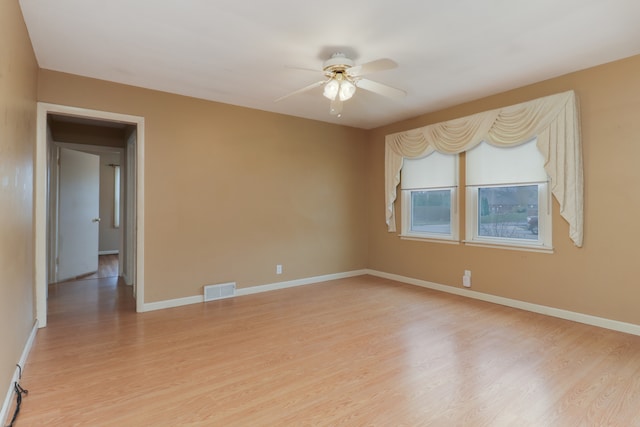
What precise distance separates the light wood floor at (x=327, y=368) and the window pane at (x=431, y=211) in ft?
4.41

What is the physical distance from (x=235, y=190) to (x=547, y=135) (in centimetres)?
365

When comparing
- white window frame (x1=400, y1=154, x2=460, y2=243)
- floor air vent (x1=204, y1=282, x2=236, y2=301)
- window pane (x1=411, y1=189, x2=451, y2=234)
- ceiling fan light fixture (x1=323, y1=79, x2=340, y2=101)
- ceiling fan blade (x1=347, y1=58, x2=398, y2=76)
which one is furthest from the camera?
window pane (x1=411, y1=189, x2=451, y2=234)

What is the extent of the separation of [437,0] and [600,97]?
2.20m

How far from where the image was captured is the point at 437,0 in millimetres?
2186

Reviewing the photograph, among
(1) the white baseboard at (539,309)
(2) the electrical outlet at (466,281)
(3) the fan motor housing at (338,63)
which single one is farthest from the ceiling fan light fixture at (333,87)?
(1) the white baseboard at (539,309)

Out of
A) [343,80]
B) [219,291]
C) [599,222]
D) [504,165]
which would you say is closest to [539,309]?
[599,222]

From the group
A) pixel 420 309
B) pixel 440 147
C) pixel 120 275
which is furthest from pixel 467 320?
pixel 120 275

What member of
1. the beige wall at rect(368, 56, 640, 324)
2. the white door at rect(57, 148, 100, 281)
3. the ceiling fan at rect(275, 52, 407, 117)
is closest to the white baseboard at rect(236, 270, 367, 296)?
the beige wall at rect(368, 56, 640, 324)

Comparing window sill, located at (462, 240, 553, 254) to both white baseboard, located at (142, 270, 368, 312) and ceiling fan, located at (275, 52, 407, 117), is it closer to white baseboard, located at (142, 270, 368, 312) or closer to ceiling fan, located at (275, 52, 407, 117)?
white baseboard, located at (142, 270, 368, 312)

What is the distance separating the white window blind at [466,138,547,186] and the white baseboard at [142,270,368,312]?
2.43m

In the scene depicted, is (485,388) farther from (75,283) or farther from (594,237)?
(75,283)

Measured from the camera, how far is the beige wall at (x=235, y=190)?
12.5 ft

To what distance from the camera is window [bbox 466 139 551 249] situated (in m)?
3.68

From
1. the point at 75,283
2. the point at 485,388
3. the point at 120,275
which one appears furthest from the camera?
the point at 120,275
